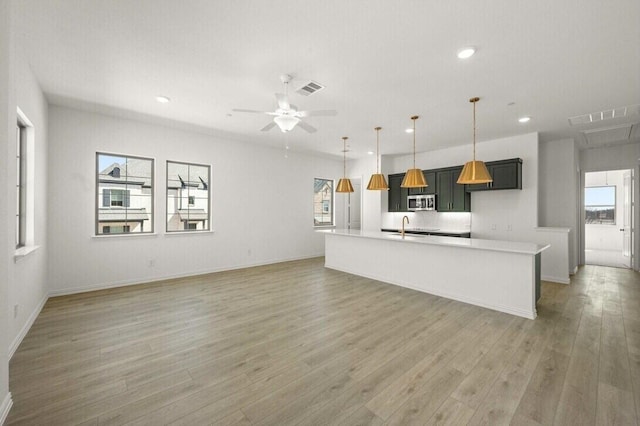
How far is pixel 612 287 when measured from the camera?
482cm

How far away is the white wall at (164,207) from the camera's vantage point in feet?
14.4

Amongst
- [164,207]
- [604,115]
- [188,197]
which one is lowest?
[164,207]

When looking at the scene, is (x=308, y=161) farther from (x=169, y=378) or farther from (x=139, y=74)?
(x=169, y=378)

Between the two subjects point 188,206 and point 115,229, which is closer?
point 115,229

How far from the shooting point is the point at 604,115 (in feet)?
14.3

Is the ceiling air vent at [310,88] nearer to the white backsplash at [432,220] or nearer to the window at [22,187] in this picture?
the window at [22,187]

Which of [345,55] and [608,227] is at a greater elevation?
[345,55]

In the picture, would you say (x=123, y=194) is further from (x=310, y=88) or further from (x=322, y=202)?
(x=322, y=202)

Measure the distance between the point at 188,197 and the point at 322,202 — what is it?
3.87m

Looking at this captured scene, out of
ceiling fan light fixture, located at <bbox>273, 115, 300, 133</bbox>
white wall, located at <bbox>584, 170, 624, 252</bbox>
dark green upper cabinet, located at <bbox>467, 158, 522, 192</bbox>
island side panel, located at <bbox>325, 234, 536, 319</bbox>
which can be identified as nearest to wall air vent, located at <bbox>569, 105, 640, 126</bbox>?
dark green upper cabinet, located at <bbox>467, 158, 522, 192</bbox>

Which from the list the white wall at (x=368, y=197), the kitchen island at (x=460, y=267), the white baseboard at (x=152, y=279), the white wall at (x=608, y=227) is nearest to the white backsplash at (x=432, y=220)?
the white wall at (x=368, y=197)

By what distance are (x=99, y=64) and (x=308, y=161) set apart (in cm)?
519

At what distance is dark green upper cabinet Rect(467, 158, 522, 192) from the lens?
5.47 meters

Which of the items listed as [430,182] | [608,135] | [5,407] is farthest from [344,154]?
[5,407]
